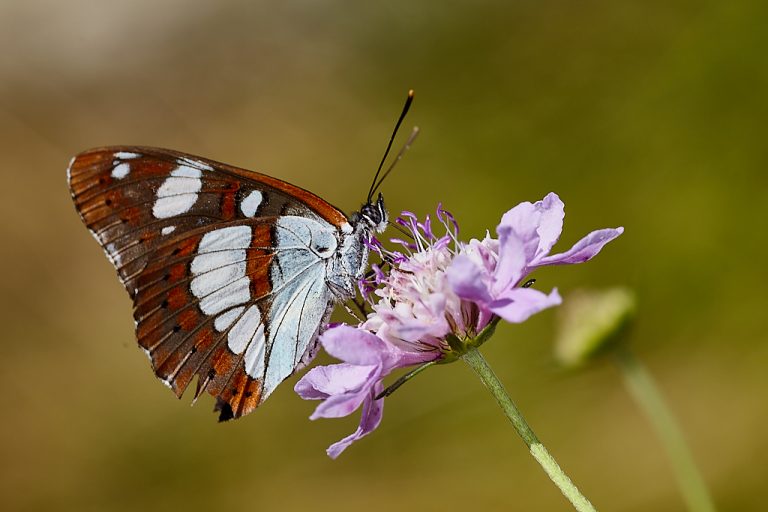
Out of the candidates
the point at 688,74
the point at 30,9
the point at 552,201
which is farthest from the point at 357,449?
the point at 30,9

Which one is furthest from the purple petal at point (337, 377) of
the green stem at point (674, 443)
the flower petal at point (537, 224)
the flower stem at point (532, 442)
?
the green stem at point (674, 443)

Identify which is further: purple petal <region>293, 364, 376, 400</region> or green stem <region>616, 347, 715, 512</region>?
green stem <region>616, 347, 715, 512</region>

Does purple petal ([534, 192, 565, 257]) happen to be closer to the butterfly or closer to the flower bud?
the butterfly

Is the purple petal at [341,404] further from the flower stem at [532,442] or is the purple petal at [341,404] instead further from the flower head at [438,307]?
the flower stem at [532,442]

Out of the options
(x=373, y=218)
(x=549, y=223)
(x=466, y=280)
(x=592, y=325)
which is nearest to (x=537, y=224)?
(x=549, y=223)

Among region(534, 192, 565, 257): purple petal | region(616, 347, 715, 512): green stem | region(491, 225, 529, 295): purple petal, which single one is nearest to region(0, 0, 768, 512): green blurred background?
region(616, 347, 715, 512): green stem

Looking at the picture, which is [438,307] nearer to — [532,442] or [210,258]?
[532,442]
